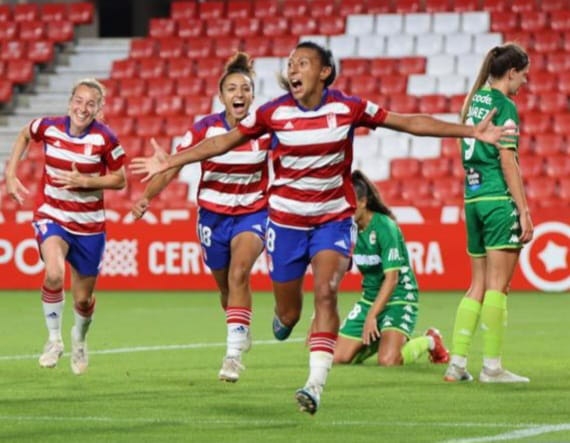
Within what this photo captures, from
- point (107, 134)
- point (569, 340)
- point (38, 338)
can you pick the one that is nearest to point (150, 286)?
point (38, 338)

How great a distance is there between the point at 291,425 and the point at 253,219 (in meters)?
2.82

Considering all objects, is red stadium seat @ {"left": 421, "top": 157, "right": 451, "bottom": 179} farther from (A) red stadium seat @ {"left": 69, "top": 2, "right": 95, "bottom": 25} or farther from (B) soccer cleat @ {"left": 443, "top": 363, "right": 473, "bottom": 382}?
(B) soccer cleat @ {"left": 443, "top": 363, "right": 473, "bottom": 382}

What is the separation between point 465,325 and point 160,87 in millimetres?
18242

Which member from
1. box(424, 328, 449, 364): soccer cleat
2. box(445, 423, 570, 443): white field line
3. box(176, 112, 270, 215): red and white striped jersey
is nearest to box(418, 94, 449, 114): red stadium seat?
box(424, 328, 449, 364): soccer cleat

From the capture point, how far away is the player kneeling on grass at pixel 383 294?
36.4 feet

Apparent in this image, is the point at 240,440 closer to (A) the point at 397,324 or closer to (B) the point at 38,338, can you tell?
(A) the point at 397,324

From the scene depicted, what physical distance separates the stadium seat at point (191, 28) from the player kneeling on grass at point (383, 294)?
691 inches

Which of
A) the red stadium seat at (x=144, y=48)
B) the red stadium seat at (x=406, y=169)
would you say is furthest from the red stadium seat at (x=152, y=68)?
the red stadium seat at (x=406, y=169)

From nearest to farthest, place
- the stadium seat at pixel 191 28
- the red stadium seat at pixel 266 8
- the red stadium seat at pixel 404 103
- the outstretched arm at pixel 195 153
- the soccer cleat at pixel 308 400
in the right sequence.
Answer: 1. the soccer cleat at pixel 308 400
2. the outstretched arm at pixel 195 153
3. the red stadium seat at pixel 404 103
4. the red stadium seat at pixel 266 8
5. the stadium seat at pixel 191 28

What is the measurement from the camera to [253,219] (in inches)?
412

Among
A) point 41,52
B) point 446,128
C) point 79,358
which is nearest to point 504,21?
point 41,52

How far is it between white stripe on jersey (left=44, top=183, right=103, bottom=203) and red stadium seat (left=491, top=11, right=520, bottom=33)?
16.6m

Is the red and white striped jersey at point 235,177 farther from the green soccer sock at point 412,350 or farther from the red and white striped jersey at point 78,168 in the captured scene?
the green soccer sock at point 412,350

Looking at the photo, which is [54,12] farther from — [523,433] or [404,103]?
[523,433]
